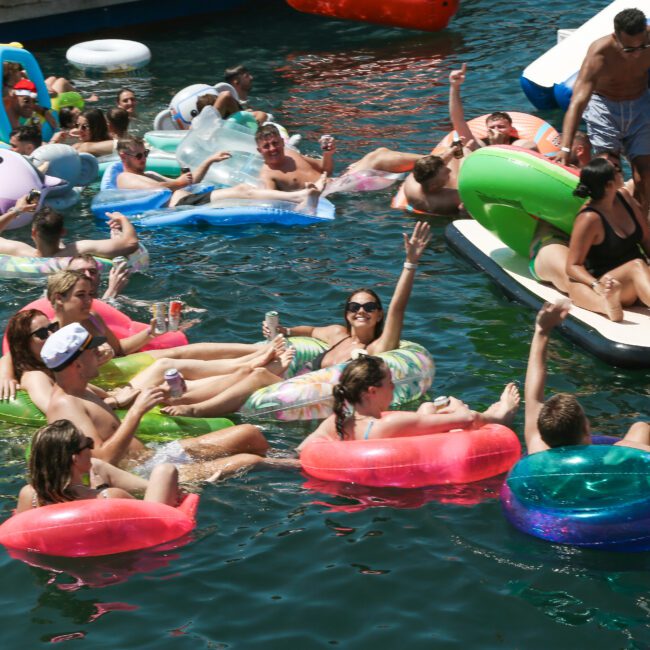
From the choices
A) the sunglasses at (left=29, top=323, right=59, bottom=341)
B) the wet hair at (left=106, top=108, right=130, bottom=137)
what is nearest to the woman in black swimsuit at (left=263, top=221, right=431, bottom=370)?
the sunglasses at (left=29, top=323, right=59, bottom=341)

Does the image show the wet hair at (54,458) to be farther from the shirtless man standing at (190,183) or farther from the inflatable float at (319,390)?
the shirtless man standing at (190,183)

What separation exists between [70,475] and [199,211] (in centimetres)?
582

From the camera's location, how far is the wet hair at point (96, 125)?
13250mm

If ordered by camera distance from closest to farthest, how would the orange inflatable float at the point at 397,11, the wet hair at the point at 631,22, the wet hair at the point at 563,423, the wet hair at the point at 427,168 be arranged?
the wet hair at the point at 563,423, the wet hair at the point at 631,22, the wet hair at the point at 427,168, the orange inflatable float at the point at 397,11

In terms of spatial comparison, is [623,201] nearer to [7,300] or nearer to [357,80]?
[7,300]

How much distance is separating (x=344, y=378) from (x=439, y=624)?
1.81 metres

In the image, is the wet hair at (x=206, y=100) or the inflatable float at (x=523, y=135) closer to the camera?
the inflatable float at (x=523, y=135)

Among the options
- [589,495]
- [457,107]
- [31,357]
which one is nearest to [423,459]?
[589,495]

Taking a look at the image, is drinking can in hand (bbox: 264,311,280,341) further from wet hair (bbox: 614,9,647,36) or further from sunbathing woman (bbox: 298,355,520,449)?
wet hair (bbox: 614,9,647,36)

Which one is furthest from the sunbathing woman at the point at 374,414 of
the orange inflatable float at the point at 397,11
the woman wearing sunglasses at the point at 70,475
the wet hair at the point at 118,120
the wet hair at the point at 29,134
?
the orange inflatable float at the point at 397,11

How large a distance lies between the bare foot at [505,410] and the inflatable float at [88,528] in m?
2.16

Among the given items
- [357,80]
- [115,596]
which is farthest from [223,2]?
[115,596]

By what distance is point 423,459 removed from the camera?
21.9 feet

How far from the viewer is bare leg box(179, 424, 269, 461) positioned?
718 centimetres
